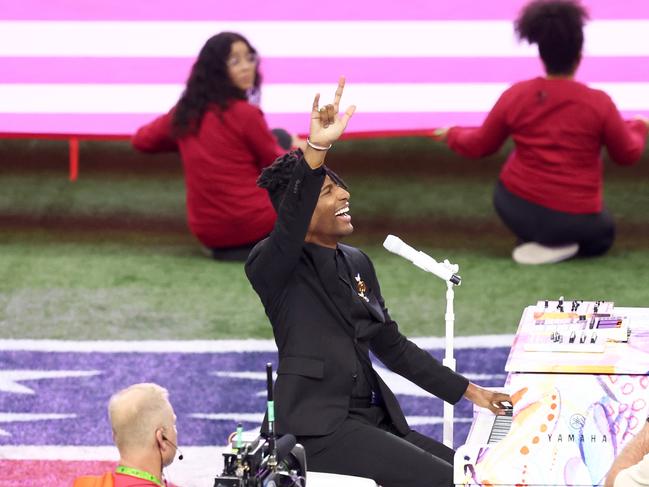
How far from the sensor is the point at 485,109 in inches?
280

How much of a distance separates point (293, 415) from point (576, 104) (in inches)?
128

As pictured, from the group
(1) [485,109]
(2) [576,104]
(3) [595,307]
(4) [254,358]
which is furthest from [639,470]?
(1) [485,109]

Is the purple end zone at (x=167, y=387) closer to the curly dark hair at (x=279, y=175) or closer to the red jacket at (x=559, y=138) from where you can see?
the red jacket at (x=559, y=138)

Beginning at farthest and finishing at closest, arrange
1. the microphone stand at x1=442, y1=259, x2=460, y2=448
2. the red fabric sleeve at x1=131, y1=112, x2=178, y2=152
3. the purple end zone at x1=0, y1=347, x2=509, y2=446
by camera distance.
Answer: the red fabric sleeve at x1=131, y1=112, x2=178, y2=152
the purple end zone at x1=0, y1=347, x2=509, y2=446
the microphone stand at x1=442, y1=259, x2=460, y2=448

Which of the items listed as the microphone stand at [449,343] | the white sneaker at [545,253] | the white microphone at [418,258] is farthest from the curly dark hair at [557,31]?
the white microphone at [418,258]

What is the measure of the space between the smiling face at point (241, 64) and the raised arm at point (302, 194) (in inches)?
115

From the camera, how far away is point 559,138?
6.57 m

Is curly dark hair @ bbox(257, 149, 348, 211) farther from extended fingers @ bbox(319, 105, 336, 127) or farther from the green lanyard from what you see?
the green lanyard

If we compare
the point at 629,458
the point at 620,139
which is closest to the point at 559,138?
the point at 620,139

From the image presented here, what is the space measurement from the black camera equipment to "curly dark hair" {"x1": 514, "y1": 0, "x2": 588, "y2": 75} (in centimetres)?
358

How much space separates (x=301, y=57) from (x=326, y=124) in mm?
3676

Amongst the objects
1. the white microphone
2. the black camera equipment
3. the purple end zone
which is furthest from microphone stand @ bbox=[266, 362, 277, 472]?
the purple end zone

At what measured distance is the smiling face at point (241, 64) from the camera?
654 cm

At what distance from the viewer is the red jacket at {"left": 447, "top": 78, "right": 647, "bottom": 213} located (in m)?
6.55
